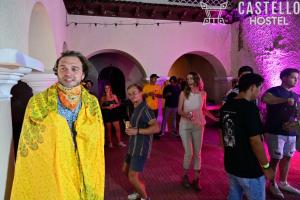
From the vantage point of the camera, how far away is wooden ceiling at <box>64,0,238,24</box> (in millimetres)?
8883

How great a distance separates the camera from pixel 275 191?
3.88 meters

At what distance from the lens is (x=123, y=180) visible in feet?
15.7

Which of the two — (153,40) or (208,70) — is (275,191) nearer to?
(153,40)

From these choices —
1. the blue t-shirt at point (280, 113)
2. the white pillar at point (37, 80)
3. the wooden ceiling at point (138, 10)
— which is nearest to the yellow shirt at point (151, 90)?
the wooden ceiling at point (138, 10)

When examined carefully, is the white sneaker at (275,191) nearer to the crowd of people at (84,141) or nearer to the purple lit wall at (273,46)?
the crowd of people at (84,141)

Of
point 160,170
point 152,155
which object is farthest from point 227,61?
point 160,170

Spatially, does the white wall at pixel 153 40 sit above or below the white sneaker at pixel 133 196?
above

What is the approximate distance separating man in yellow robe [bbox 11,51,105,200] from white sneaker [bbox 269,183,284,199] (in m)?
2.64

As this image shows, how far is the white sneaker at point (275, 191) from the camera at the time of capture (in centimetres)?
383

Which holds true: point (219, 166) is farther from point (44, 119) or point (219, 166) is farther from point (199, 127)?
point (44, 119)

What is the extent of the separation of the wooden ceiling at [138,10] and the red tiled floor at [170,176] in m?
4.63

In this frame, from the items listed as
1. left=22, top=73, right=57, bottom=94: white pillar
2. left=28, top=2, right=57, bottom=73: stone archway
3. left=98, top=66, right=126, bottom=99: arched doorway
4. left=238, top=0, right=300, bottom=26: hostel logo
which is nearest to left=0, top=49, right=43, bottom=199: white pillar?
left=22, top=73, right=57, bottom=94: white pillar

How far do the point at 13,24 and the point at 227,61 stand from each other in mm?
9408

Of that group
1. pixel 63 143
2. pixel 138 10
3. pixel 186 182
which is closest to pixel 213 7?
pixel 138 10
